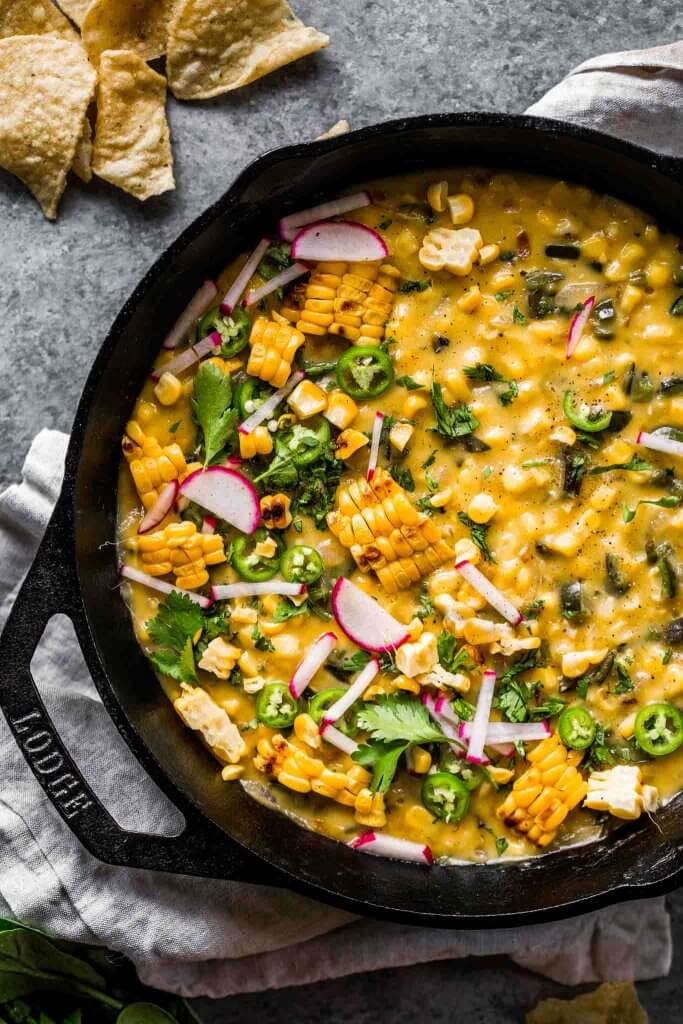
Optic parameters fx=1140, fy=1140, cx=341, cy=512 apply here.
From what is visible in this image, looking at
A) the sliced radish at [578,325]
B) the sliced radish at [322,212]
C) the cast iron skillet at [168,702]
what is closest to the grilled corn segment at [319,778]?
the cast iron skillet at [168,702]

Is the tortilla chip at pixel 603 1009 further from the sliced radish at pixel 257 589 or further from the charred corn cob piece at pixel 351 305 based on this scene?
the charred corn cob piece at pixel 351 305

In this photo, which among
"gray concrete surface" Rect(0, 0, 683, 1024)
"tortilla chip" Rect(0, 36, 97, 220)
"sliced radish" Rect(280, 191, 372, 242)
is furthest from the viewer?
"gray concrete surface" Rect(0, 0, 683, 1024)

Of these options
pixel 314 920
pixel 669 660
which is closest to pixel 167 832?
pixel 314 920

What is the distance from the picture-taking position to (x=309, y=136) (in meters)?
3.90

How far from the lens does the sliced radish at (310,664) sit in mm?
3498

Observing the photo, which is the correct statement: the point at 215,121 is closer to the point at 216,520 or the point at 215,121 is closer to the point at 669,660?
the point at 216,520

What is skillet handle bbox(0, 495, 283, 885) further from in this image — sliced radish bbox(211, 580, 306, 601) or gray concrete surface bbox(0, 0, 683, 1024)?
gray concrete surface bbox(0, 0, 683, 1024)

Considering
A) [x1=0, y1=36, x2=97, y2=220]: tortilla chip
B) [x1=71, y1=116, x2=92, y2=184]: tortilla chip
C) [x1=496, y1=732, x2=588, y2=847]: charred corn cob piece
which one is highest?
[x1=0, y1=36, x2=97, y2=220]: tortilla chip

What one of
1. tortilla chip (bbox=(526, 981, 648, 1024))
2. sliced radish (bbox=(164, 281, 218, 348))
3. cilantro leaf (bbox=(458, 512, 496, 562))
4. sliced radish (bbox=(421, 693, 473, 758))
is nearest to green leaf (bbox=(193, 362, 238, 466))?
sliced radish (bbox=(164, 281, 218, 348))

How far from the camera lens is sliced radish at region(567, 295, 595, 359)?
3490mm

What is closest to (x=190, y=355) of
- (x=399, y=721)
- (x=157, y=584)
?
(x=157, y=584)

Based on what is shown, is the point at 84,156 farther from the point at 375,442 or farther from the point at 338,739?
the point at 338,739

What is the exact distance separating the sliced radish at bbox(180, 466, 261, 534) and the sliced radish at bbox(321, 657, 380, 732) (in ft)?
1.83

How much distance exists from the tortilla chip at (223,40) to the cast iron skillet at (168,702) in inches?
22.1
